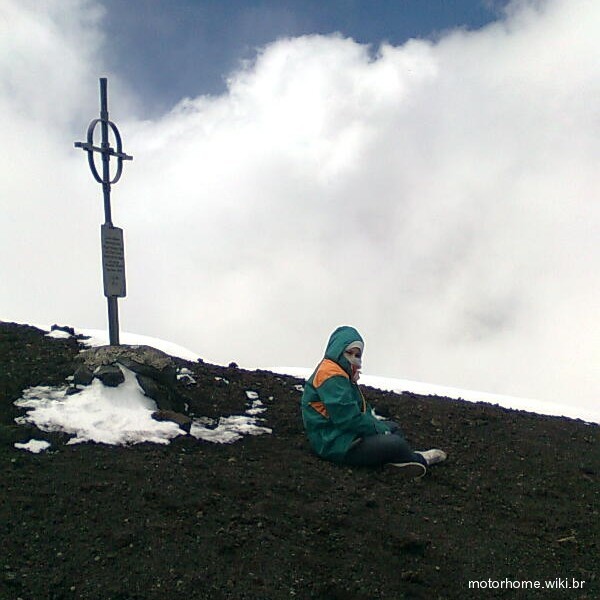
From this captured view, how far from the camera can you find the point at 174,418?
7172mm

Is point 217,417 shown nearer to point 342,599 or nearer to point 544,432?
point 342,599

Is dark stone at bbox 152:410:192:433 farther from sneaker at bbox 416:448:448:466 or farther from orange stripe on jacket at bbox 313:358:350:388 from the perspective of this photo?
sneaker at bbox 416:448:448:466

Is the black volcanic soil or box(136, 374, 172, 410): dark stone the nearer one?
the black volcanic soil

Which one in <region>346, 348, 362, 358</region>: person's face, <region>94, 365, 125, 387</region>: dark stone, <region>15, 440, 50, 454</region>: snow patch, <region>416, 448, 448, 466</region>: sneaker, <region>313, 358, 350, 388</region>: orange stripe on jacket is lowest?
<region>416, 448, 448, 466</region>: sneaker

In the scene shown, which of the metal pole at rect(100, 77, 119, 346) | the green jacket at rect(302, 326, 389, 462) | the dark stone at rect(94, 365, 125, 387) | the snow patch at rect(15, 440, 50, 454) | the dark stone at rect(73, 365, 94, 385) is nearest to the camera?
the snow patch at rect(15, 440, 50, 454)

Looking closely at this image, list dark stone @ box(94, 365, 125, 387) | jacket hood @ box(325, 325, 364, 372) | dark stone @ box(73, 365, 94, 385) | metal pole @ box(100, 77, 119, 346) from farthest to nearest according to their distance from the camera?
metal pole @ box(100, 77, 119, 346)
dark stone @ box(73, 365, 94, 385)
dark stone @ box(94, 365, 125, 387)
jacket hood @ box(325, 325, 364, 372)

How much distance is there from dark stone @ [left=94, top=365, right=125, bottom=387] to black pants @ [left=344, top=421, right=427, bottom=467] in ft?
8.95

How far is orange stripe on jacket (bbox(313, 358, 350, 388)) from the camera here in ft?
21.3

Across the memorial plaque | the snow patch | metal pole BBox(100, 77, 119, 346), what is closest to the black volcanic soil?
the snow patch

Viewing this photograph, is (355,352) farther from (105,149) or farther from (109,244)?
(105,149)

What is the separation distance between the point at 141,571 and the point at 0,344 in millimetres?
5907

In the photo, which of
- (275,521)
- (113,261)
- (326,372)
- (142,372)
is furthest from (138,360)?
(275,521)

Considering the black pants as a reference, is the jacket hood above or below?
above

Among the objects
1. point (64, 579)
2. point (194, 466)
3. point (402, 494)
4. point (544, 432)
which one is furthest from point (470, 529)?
point (544, 432)
